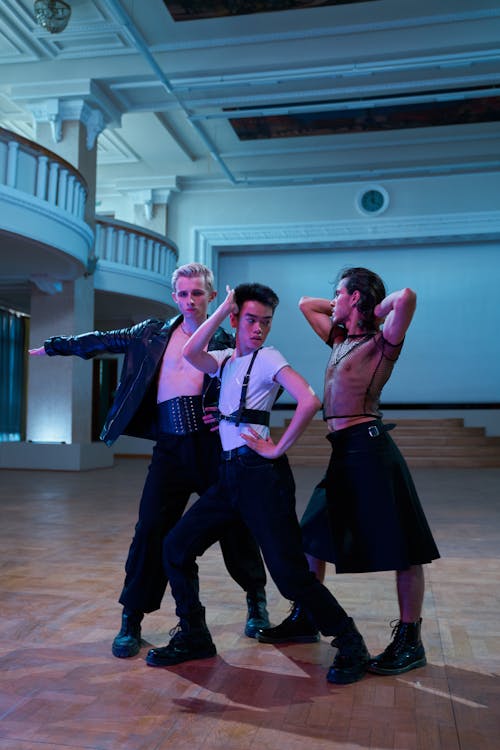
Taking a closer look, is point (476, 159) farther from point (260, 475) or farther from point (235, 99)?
point (260, 475)

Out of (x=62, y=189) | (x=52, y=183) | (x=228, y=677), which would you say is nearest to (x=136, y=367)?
(x=228, y=677)

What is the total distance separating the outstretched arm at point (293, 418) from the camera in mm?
2818

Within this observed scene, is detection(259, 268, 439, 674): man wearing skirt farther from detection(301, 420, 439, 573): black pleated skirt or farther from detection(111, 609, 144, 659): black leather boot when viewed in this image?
detection(111, 609, 144, 659): black leather boot

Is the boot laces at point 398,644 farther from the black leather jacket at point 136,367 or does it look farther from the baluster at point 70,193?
the baluster at point 70,193

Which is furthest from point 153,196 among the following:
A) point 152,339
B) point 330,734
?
point 330,734

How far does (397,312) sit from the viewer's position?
2814 mm

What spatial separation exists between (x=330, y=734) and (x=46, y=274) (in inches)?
440

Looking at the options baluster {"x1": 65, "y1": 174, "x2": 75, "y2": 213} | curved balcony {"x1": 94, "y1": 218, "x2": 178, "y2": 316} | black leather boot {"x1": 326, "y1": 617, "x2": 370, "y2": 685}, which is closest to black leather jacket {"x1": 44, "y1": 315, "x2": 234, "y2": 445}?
black leather boot {"x1": 326, "y1": 617, "x2": 370, "y2": 685}

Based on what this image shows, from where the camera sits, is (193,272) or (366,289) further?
(193,272)

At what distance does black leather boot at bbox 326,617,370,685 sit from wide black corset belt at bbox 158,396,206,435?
1.04 m

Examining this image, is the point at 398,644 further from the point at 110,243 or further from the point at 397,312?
the point at 110,243

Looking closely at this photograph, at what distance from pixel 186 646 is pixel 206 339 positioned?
126 centimetres

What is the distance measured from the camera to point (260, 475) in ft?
9.41

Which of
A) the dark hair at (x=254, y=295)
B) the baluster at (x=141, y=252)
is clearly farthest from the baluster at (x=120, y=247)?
the dark hair at (x=254, y=295)
